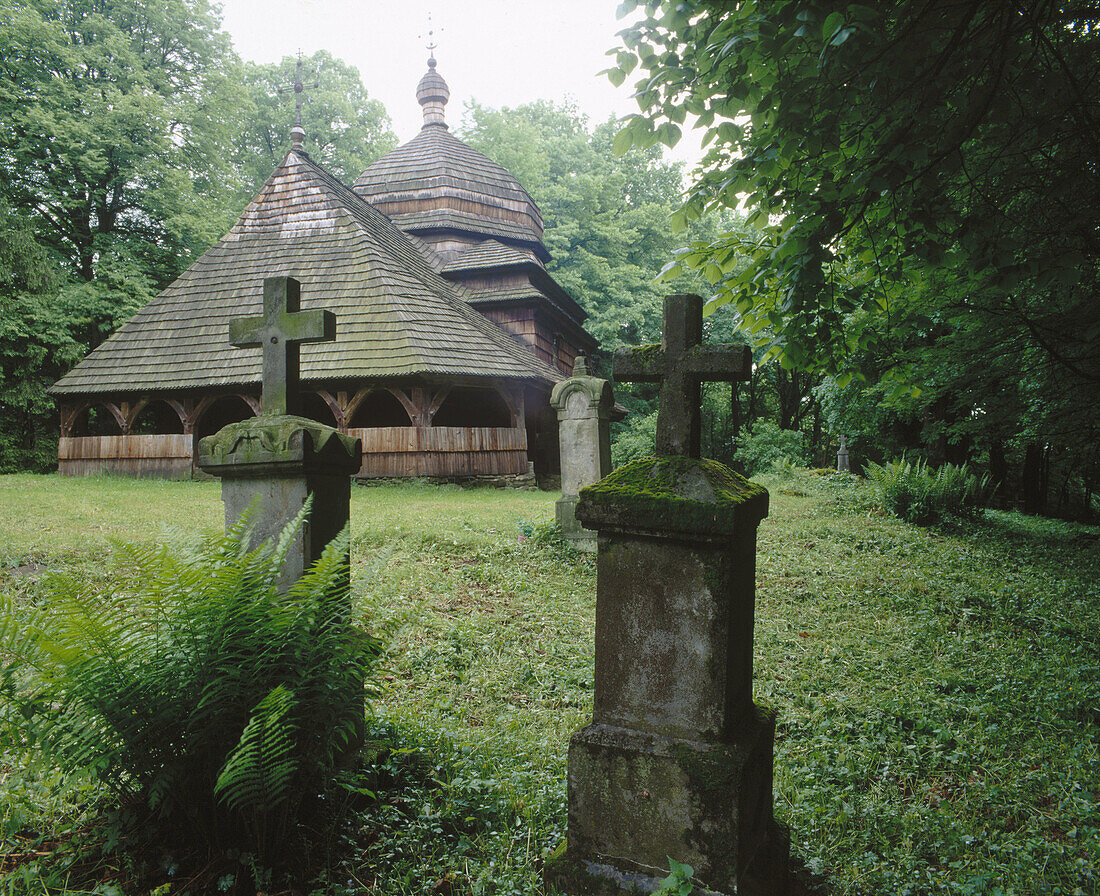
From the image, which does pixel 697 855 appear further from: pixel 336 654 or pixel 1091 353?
pixel 1091 353

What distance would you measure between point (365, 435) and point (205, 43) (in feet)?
59.4

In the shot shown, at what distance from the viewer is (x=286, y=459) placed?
2.85 meters

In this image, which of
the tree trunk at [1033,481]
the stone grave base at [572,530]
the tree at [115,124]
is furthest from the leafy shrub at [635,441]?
the tree at [115,124]

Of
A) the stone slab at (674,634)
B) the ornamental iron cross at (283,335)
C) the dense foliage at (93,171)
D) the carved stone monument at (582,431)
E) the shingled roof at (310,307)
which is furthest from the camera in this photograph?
the dense foliage at (93,171)

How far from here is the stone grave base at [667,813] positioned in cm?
196

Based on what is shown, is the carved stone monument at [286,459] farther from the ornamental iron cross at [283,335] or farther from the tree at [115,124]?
the tree at [115,124]

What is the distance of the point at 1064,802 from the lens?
2812 millimetres

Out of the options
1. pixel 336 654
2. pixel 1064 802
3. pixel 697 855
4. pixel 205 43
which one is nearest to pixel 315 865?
pixel 336 654

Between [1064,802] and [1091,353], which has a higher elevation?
[1091,353]

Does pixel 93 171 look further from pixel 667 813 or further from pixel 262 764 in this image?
pixel 667 813

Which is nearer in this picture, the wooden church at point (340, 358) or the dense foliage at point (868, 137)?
the dense foliage at point (868, 137)

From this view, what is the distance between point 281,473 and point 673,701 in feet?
6.38

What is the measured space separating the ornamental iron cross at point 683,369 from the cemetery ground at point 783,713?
4.37 ft

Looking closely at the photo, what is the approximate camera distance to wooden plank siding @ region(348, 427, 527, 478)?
13703 mm
